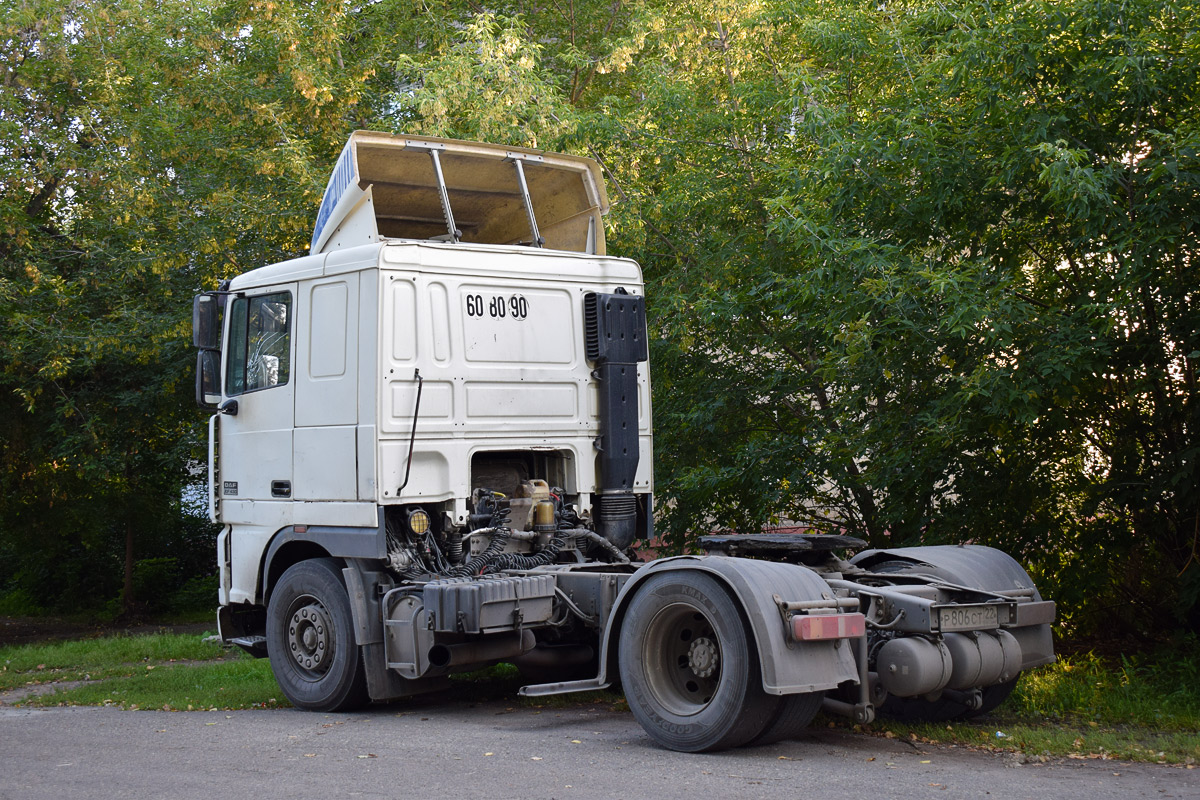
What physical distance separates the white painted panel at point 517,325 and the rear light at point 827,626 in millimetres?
3336

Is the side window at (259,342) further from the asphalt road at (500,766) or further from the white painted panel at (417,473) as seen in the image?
the asphalt road at (500,766)

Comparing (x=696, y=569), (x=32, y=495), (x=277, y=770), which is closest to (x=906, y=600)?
(x=696, y=569)

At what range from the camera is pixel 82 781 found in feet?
21.5

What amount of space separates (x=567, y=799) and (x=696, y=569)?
1.66m

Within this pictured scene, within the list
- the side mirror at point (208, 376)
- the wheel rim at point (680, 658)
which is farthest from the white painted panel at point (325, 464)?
the wheel rim at point (680, 658)

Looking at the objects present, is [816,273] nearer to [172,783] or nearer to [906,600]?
[906,600]

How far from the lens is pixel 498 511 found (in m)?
8.94

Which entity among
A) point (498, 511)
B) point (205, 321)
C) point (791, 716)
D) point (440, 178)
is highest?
point (440, 178)

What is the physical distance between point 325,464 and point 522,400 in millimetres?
1465

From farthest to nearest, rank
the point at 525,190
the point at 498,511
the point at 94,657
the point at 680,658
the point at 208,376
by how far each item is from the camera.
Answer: the point at 94,657
the point at 208,376
the point at 525,190
the point at 498,511
the point at 680,658

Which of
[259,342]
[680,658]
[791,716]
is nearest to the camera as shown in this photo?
[791,716]

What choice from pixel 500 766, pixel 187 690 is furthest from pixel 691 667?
pixel 187 690

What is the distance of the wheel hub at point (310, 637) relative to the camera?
8891 millimetres

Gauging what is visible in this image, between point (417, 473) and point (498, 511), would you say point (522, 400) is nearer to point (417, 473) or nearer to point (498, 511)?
point (498, 511)
